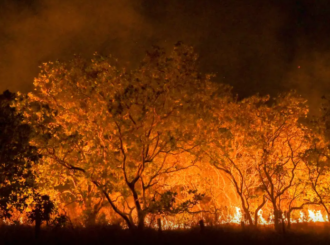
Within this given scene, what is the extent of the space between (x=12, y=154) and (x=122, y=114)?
6504mm

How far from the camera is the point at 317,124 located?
25125 millimetres

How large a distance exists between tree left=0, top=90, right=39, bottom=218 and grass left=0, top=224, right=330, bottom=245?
223 cm

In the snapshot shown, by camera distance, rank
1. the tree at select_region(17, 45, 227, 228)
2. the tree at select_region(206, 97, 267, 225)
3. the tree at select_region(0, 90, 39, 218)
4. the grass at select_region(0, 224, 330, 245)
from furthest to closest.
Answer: the tree at select_region(206, 97, 267, 225) < the tree at select_region(17, 45, 227, 228) < the grass at select_region(0, 224, 330, 245) < the tree at select_region(0, 90, 39, 218)

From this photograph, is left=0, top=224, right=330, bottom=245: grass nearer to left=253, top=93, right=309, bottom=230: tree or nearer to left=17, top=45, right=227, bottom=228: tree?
left=17, top=45, right=227, bottom=228: tree

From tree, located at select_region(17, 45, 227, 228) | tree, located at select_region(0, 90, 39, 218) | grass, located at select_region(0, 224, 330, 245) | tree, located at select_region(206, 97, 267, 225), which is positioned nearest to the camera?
tree, located at select_region(0, 90, 39, 218)

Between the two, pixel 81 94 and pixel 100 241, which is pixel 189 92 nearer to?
pixel 81 94

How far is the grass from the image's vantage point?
15587mm

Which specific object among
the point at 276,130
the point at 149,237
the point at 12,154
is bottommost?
the point at 149,237

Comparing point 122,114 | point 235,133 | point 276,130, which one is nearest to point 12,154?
point 122,114

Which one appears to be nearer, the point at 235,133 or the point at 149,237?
the point at 149,237

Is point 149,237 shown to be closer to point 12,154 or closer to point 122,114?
point 122,114

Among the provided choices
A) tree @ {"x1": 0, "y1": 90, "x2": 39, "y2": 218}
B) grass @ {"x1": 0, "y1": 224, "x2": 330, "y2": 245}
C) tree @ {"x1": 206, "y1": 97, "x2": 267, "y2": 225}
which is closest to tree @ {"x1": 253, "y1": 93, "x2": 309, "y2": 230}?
tree @ {"x1": 206, "y1": 97, "x2": 267, "y2": 225}

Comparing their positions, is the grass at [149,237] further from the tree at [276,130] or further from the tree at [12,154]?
the tree at [276,130]

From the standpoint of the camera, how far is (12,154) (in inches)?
538
